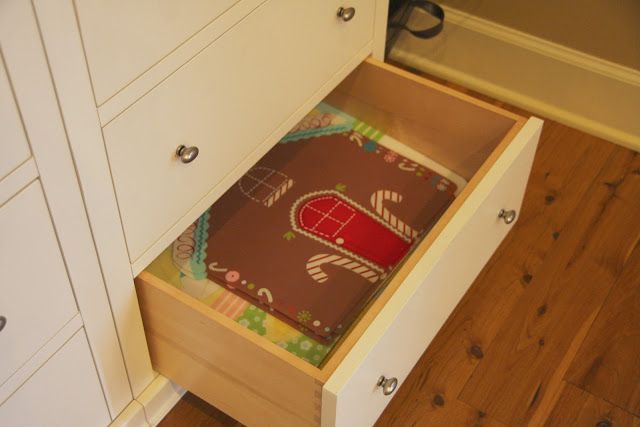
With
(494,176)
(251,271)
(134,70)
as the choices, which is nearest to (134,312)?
(251,271)

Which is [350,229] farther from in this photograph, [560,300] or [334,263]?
[560,300]

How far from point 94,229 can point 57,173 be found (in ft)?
0.35

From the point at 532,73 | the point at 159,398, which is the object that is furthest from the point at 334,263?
the point at 532,73

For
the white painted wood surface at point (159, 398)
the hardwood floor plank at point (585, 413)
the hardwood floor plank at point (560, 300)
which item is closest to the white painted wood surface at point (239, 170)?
the white painted wood surface at point (159, 398)

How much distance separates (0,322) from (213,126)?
1.18 feet

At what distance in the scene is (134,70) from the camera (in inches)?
36.3

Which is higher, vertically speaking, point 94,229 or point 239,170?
point 239,170

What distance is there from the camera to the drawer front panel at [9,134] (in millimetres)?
769

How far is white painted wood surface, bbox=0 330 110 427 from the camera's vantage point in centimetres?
100

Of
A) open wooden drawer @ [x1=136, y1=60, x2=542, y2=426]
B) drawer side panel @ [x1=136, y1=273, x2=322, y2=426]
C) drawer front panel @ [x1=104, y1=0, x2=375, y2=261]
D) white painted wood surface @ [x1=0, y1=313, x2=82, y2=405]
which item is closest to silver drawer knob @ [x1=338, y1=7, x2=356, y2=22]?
drawer front panel @ [x1=104, y1=0, x2=375, y2=261]

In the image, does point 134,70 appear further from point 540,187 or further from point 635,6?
point 635,6

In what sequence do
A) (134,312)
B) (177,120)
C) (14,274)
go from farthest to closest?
1. (134,312)
2. (177,120)
3. (14,274)

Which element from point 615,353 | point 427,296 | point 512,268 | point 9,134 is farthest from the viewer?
point 512,268

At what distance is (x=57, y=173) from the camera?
Result: 2.88 ft
